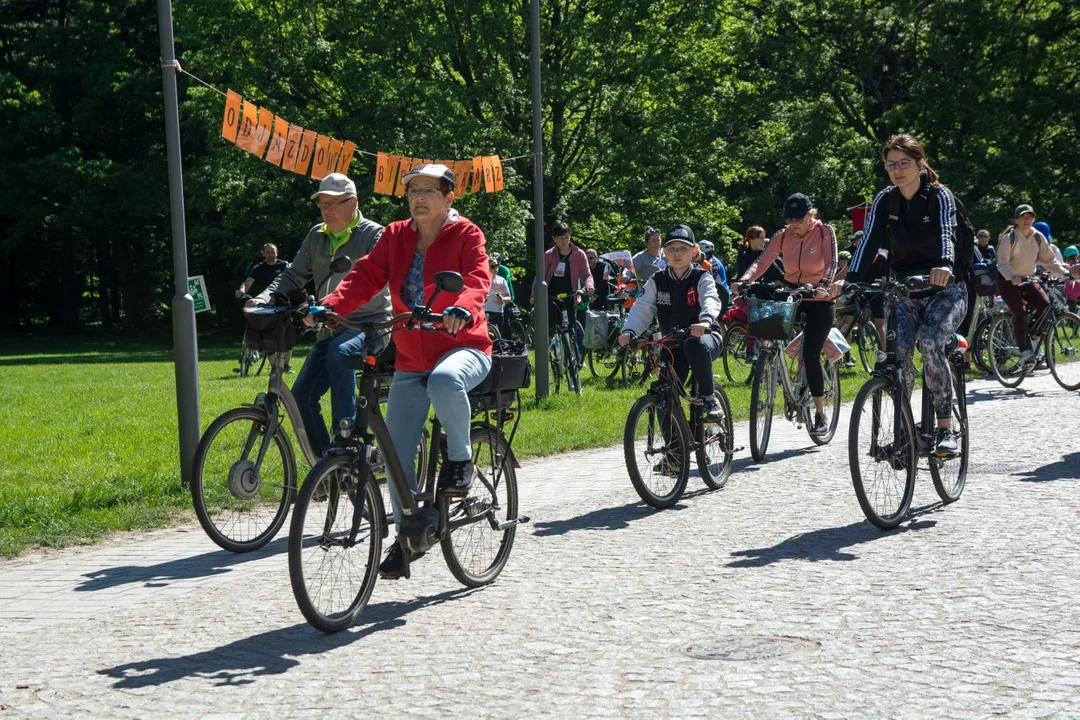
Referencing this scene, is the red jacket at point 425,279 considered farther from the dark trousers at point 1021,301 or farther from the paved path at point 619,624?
the dark trousers at point 1021,301

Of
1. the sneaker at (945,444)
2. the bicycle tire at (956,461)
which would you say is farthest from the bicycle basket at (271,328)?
the bicycle tire at (956,461)

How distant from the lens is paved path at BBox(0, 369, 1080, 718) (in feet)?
15.9

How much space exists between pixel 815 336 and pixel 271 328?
16.8ft

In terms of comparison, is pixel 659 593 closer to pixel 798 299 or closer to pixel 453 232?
pixel 453 232

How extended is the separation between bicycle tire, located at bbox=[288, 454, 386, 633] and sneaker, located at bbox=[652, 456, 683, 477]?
308cm

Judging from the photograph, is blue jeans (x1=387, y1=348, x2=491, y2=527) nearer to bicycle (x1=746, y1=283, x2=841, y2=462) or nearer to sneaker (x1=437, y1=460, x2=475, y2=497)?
sneaker (x1=437, y1=460, x2=475, y2=497)

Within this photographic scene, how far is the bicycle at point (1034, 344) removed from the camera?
16109 millimetres

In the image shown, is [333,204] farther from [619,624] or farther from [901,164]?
[619,624]

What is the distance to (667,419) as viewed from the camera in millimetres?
8922

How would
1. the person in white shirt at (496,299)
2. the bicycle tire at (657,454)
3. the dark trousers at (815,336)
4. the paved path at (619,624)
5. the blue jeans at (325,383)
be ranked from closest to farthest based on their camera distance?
the paved path at (619,624) → the blue jeans at (325,383) → the bicycle tire at (657,454) → the dark trousers at (815,336) → the person in white shirt at (496,299)

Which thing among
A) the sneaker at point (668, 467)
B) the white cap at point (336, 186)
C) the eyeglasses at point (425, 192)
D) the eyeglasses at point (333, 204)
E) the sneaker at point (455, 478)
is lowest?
the sneaker at point (668, 467)

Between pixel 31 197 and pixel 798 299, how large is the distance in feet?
133

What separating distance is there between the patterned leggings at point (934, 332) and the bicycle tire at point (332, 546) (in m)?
3.53

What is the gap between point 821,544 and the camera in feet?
24.6
